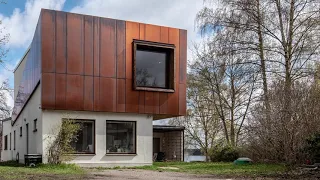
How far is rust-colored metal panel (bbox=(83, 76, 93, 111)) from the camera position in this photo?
17.1m

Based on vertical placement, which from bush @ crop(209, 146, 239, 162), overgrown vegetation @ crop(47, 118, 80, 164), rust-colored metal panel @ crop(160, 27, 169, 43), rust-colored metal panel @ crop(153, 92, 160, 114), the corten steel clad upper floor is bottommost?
bush @ crop(209, 146, 239, 162)

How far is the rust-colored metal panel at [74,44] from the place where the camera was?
16.9 m

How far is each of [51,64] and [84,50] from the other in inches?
59.0

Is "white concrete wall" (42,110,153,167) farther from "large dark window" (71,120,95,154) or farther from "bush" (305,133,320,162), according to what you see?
"bush" (305,133,320,162)

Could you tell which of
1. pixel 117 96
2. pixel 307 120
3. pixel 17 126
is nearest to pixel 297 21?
pixel 307 120

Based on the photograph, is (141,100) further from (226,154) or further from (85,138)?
(226,154)

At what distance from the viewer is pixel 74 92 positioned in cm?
1695

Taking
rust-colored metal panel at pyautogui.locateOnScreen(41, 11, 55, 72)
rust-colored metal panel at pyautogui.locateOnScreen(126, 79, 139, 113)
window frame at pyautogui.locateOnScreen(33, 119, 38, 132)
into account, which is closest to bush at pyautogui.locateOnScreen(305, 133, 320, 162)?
rust-colored metal panel at pyautogui.locateOnScreen(126, 79, 139, 113)

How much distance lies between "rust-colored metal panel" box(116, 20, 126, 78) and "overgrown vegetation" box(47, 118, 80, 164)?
3.07 m

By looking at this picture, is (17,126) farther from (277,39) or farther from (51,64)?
(277,39)

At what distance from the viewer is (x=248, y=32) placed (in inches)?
789

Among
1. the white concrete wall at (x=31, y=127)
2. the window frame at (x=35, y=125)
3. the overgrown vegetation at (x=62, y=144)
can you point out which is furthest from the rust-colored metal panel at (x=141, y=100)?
the window frame at (x=35, y=125)

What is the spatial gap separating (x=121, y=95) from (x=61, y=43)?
3.31 m

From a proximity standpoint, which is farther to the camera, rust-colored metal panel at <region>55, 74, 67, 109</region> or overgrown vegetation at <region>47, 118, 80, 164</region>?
rust-colored metal panel at <region>55, 74, 67, 109</region>
